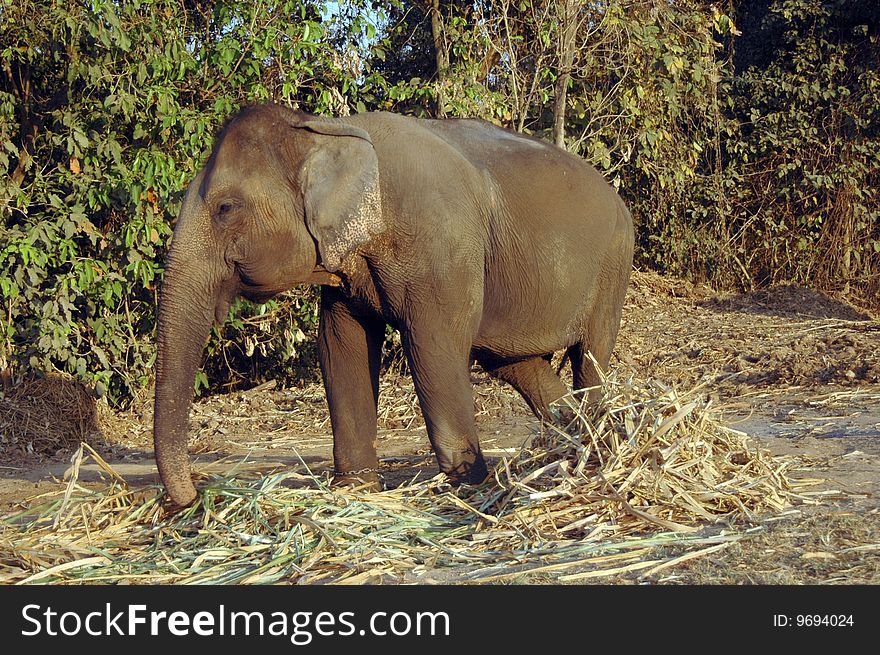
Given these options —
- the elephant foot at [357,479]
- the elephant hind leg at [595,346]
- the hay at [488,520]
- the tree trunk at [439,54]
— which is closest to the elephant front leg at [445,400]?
the hay at [488,520]

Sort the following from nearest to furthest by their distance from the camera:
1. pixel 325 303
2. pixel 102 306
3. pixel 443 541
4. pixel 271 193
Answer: pixel 443 541 → pixel 271 193 → pixel 325 303 → pixel 102 306

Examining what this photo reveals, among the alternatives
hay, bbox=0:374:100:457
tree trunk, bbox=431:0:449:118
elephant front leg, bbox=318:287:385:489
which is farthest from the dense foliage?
elephant front leg, bbox=318:287:385:489

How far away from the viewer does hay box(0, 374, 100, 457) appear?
8555 millimetres

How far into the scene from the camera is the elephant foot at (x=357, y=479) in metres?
5.99

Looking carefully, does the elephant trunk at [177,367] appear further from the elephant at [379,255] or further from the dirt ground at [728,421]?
the dirt ground at [728,421]

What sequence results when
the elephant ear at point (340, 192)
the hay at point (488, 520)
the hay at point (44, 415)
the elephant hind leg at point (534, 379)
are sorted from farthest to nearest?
the hay at point (44, 415), the elephant hind leg at point (534, 379), the elephant ear at point (340, 192), the hay at point (488, 520)

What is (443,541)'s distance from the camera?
15.4ft

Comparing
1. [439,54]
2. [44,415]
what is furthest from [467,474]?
[439,54]

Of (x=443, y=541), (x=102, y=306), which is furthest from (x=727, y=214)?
(x=443, y=541)

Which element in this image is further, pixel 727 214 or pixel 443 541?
pixel 727 214

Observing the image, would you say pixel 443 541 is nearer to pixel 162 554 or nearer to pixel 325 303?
pixel 162 554

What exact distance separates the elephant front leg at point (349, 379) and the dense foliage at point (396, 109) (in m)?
2.99

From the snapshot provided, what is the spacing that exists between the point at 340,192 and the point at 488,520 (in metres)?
1.75

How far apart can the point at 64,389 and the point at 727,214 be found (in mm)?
9138
